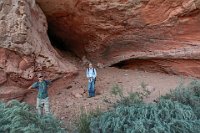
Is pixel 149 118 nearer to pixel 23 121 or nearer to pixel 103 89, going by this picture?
pixel 23 121

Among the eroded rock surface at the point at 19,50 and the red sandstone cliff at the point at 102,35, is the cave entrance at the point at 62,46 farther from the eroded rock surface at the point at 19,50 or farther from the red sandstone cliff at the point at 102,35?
the eroded rock surface at the point at 19,50

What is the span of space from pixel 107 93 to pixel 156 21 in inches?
72.8

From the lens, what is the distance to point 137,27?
6828 millimetres

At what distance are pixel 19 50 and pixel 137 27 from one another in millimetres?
2615

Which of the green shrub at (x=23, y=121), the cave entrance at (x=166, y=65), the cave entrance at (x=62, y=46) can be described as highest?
the cave entrance at (x=62, y=46)

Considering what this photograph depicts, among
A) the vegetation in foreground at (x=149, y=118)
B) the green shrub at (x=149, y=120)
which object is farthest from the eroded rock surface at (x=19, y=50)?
the green shrub at (x=149, y=120)

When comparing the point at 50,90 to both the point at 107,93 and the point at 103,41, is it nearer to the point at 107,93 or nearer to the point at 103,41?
the point at 107,93

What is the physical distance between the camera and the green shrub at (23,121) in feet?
14.0

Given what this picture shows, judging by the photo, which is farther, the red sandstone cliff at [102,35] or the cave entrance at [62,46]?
the cave entrance at [62,46]

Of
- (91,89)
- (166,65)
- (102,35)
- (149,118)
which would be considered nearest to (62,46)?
(102,35)

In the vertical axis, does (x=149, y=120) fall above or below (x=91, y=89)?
below

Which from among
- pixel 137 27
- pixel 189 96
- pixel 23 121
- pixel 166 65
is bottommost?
pixel 23 121

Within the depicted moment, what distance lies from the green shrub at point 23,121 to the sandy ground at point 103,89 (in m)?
0.62

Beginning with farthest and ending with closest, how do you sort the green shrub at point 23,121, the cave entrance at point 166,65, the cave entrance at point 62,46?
the cave entrance at point 62,46 → the cave entrance at point 166,65 → the green shrub at point 23,121
